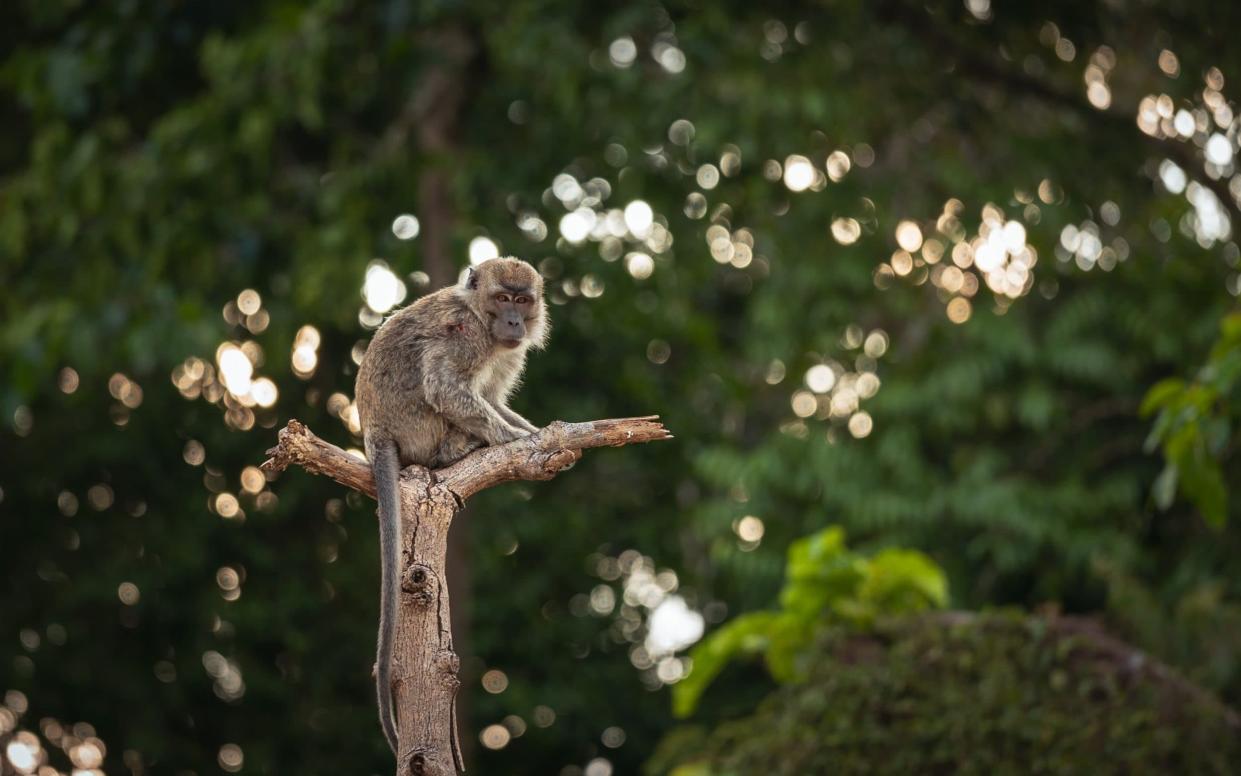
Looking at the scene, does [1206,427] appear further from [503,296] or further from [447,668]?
[447,668]

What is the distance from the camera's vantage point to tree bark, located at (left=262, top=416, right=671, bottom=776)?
16.0 feet

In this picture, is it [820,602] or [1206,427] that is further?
[820,602]

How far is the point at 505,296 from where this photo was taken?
637 cm

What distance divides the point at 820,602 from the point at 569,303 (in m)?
3.56

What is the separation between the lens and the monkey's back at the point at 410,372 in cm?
593

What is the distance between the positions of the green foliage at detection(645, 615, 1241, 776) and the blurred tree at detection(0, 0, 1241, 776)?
250cm

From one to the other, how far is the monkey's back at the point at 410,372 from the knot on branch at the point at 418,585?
91 centimetres

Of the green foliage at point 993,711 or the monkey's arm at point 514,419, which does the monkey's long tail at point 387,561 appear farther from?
the green foliage at point 993,711

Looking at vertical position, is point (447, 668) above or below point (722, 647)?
below

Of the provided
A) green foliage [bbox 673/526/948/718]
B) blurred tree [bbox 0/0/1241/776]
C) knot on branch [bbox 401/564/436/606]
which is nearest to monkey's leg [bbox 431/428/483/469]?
knot on branch [bbox 401/564/436/606]

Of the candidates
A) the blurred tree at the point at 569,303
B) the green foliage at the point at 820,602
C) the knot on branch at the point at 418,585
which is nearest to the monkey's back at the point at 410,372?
the knot on branch at the point at 418,585

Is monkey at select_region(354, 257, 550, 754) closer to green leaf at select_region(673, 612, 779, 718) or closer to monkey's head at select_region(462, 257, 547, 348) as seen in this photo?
monkey's head at select_region(462, 257, 547, 348)

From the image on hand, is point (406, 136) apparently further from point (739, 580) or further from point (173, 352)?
point (739, 580)

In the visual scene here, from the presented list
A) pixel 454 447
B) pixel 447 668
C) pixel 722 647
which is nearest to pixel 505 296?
pixel 454 447
